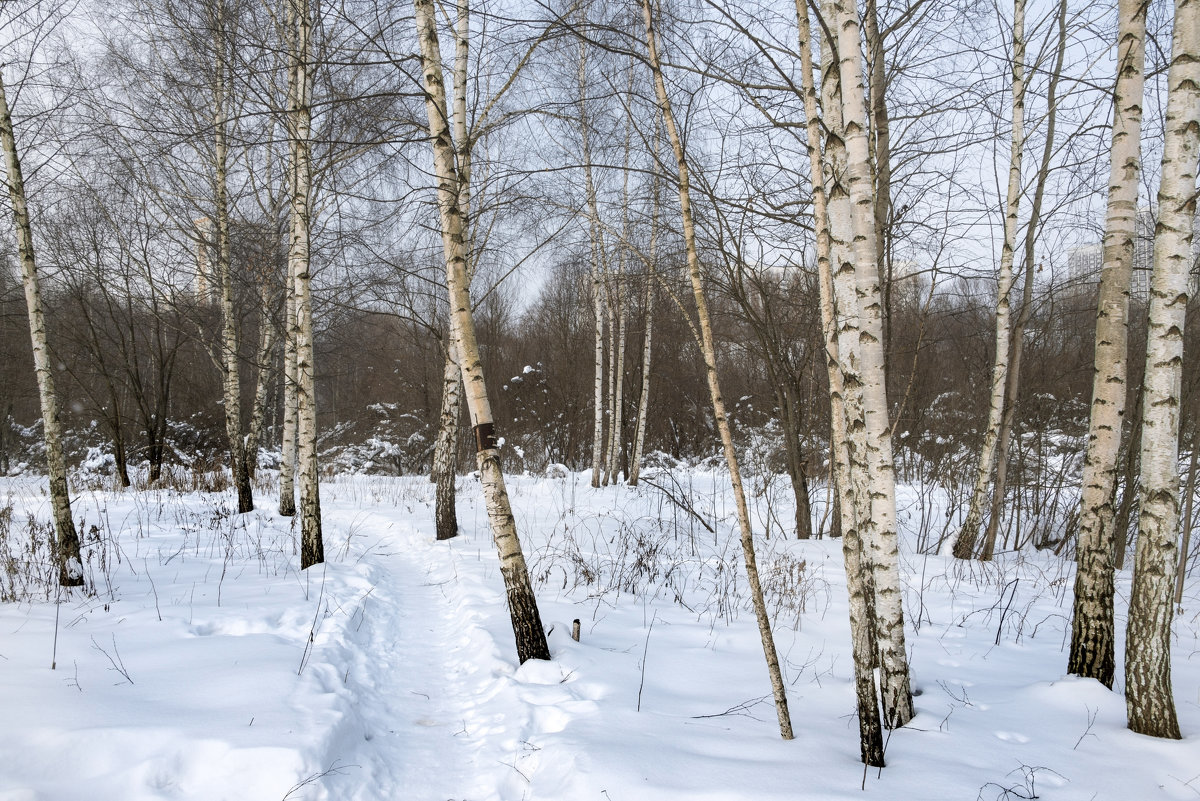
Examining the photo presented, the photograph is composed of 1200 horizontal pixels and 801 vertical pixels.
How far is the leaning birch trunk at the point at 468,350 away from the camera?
149 inches

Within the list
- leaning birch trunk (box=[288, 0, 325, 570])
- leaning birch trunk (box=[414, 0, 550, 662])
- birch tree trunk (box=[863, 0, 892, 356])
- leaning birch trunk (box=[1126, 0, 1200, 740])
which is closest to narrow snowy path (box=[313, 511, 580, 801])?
leaning birch trunk (box=[414, 0, 550, 662])

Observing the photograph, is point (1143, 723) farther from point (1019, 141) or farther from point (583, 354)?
point (583, 354)

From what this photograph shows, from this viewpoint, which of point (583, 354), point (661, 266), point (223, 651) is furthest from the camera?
point (583, 354)

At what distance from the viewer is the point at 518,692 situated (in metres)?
3.49

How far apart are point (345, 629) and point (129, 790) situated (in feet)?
7.15

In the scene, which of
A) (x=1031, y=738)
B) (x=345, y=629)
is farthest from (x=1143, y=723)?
(x=345, y=629)

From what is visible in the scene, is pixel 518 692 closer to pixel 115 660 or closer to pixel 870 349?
pixel 115 660

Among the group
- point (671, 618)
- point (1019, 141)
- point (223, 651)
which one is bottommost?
point (671, 618)

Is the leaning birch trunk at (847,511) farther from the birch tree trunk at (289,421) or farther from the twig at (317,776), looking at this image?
the birch tree trunk at (289,421)

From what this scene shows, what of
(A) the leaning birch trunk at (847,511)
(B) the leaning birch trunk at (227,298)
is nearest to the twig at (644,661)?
(A) the leaning birch trunk at (847,511)

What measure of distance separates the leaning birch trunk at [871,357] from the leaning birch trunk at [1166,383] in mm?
1153

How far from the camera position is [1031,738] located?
2.96 metres

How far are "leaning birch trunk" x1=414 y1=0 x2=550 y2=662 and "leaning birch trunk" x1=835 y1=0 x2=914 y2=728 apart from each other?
201cm

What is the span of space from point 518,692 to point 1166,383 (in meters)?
3.59
